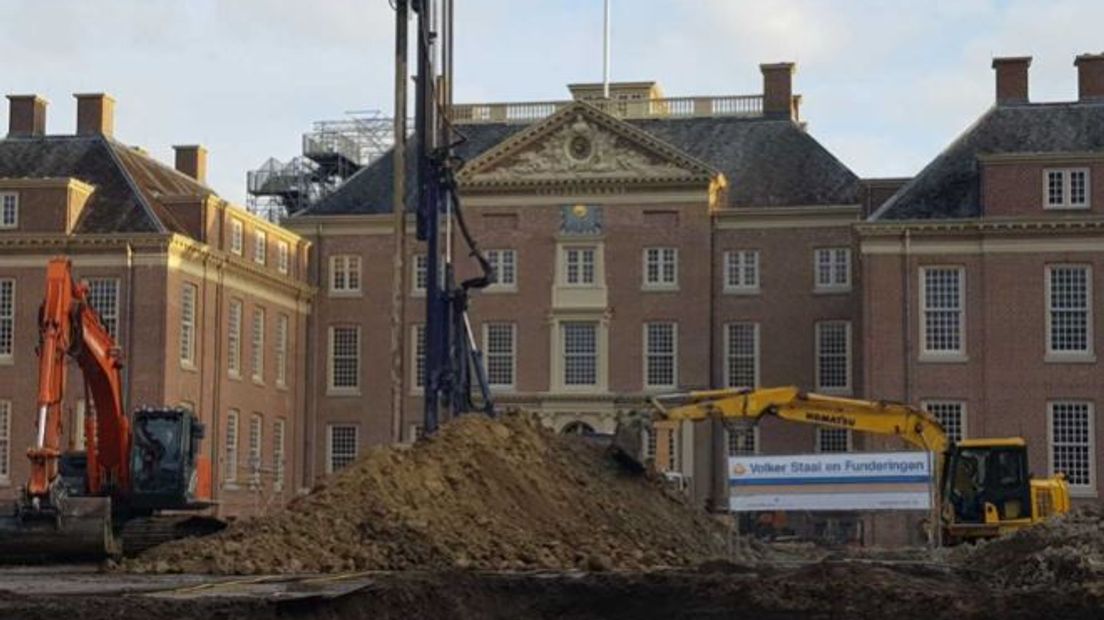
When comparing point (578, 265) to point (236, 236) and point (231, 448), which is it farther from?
point (231, 448)

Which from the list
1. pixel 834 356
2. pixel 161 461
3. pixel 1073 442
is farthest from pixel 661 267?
pixel 161 461

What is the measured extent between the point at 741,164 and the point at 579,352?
8.83 metres

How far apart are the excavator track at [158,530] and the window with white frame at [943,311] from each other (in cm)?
2937

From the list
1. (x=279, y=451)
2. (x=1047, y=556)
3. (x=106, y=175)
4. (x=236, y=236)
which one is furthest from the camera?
(x=279, y=451)

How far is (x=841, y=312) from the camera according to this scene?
6241 cm

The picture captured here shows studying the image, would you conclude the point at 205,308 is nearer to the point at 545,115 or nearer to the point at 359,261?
the point at 359,261

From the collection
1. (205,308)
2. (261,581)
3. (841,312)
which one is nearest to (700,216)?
(841,312)

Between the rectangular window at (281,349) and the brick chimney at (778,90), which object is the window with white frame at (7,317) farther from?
the brick chimney at (778,90)

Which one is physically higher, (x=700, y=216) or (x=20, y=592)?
(x=700, y=216)

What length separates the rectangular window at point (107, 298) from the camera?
57.0 metres

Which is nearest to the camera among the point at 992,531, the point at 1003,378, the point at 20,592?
the point at 20,592

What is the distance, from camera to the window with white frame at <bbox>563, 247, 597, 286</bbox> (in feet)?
209

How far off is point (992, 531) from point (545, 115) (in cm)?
3470

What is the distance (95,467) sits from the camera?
3244 centimetres
